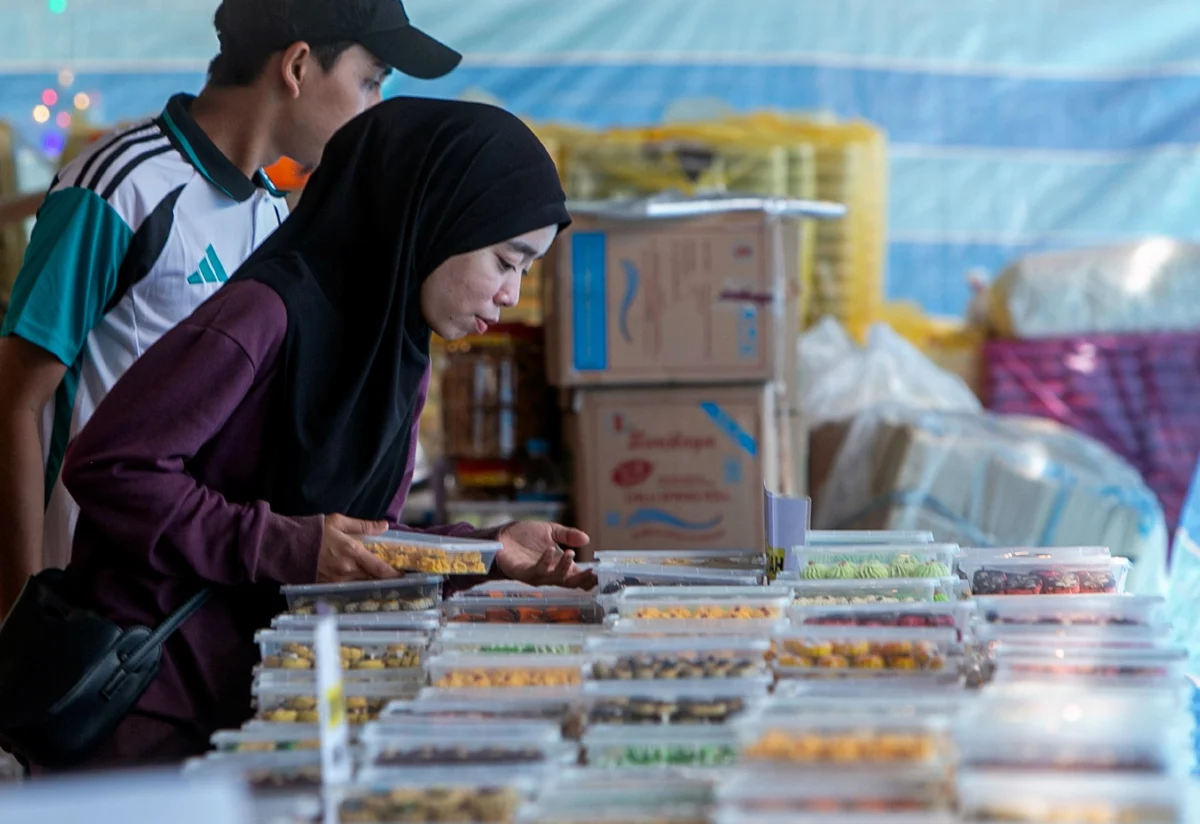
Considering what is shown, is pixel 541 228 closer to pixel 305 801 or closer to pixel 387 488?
pixel 387 488

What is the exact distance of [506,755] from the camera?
1582 millimetres

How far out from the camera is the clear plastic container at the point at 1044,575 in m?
2.10

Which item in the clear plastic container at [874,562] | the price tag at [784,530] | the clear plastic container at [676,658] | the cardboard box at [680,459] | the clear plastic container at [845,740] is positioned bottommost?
the cardboard box at [680,459]

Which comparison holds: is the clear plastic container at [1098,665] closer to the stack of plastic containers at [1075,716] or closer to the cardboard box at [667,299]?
the stack of plastic containers at [1075,716]

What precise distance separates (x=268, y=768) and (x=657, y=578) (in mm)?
739

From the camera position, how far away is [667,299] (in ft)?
14.5

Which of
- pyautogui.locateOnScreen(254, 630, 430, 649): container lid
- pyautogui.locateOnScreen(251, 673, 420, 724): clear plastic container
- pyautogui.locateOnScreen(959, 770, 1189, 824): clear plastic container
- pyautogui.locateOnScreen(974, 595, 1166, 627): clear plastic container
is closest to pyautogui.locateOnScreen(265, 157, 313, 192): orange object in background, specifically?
pyautogui.locateOnScreen(254, 630, 430, 649): container lid

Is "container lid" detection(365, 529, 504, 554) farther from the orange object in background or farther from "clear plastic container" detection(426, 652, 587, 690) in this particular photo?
the orange object in background

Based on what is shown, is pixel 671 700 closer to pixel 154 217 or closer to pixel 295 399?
pixel 295 399

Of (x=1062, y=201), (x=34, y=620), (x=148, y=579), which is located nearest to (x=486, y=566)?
(x=148, y=579)

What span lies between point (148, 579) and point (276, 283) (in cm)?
40

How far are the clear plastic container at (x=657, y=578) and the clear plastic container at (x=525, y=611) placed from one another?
38 mm

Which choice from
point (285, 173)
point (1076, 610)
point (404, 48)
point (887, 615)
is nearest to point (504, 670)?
point (887, 615)

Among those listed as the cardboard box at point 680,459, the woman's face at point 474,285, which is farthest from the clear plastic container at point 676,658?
the cardboard box at point 680,459
